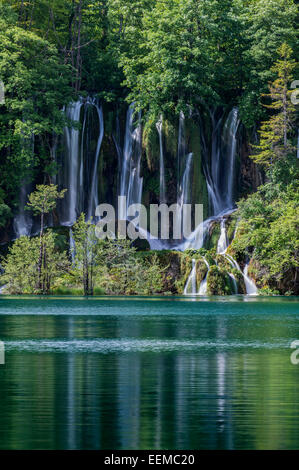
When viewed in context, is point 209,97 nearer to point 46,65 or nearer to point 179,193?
point 179,193

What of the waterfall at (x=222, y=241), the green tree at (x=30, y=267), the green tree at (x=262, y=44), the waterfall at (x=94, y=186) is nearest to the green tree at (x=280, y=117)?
the green tree at (x=262, y=44)

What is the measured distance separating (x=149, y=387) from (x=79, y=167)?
158 feet

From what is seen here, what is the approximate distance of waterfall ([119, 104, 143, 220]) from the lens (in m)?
58.4

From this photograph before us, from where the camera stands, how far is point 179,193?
58062 mm

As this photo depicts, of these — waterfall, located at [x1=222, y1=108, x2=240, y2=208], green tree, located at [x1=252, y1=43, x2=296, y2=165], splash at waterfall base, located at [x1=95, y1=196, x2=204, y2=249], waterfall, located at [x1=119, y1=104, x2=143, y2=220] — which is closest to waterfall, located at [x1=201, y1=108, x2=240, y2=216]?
waterfall, located at [x1=222, y1=108, x2=240, y2=208]

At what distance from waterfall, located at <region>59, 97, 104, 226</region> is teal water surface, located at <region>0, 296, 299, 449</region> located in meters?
35.2

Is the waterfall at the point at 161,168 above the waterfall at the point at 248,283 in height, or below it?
above

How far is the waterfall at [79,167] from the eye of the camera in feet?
193

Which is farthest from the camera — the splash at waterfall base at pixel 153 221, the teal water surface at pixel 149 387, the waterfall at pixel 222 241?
the splash at waterfall base at pixel 153 221

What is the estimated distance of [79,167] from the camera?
58781mm

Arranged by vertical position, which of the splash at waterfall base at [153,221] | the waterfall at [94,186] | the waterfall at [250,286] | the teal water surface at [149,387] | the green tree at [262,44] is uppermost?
the green tree at [262,44]

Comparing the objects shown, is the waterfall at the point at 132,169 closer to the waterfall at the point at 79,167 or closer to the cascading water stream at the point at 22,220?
the waterfall at the point at 79,167

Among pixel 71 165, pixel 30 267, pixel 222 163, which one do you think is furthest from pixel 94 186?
pixel 30 267

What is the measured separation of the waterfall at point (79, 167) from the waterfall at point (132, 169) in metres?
2.01
